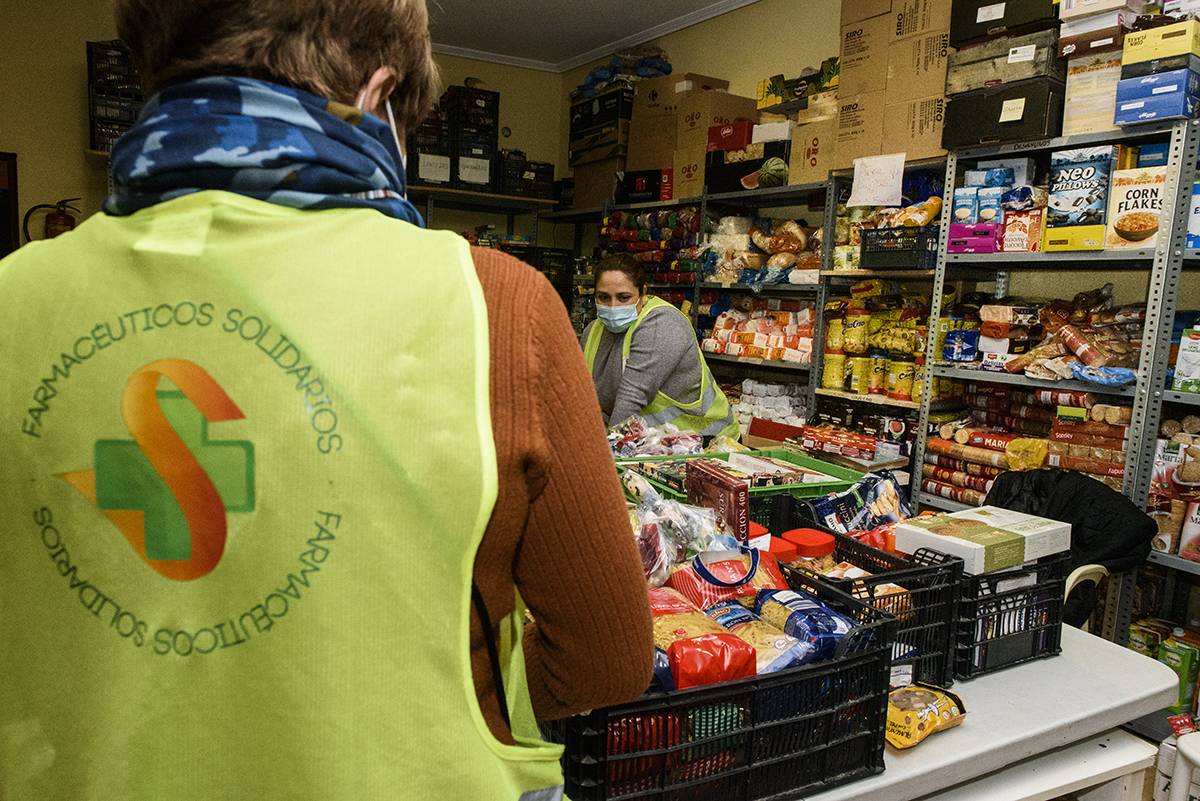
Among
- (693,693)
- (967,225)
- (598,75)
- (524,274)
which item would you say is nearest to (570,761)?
(693,693)

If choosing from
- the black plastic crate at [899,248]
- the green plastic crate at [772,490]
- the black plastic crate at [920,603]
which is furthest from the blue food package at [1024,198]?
the black plastic crate at [920,603]

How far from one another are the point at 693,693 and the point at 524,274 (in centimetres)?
A: 65

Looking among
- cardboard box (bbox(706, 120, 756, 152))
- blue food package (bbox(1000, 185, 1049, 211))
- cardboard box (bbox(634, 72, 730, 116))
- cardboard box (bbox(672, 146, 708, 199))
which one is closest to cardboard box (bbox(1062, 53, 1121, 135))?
blue food package (bbox(1000, 185, 1049, 211))

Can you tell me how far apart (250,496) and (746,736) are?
0.78 metres

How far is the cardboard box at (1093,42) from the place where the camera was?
117 inches

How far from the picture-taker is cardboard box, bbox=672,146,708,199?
17.2 ft

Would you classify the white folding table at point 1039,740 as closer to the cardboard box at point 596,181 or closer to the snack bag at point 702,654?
the snack bag at point 702,654

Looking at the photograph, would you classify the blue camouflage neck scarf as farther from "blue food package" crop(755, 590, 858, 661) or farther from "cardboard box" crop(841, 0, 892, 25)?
"cardboard box" crop(841, 0, 892, 25)

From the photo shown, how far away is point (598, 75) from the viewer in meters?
6.32

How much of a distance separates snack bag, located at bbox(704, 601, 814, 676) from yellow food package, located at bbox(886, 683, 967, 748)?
0.77ft

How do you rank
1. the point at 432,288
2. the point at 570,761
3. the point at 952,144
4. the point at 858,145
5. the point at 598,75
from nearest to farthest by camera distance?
the point at 432,288 < the point at 570,761 < the point at 952,144 < the point at 858,145 < the point at 598,75

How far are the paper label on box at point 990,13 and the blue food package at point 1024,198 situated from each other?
2.20ft

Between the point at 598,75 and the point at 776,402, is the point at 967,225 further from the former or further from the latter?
the point at 598,75

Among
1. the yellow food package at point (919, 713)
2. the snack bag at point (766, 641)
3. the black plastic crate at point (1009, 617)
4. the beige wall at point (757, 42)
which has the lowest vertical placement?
the yellow food package at point (919, 713)
